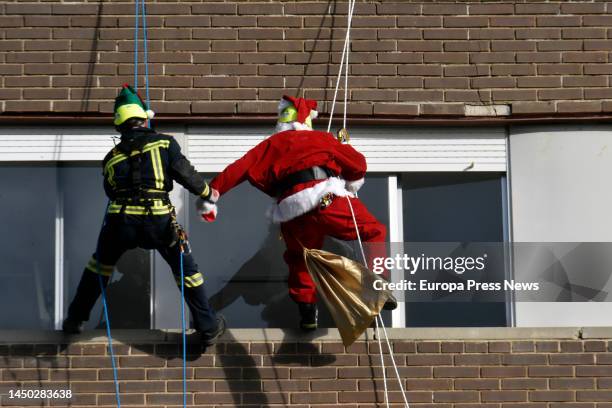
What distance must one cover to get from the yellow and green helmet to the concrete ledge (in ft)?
5.29

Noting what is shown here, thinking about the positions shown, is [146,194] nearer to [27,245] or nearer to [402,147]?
[27,245]

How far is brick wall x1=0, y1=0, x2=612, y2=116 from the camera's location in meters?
10.0

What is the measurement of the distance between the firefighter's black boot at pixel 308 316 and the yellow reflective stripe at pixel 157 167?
1.40 metres

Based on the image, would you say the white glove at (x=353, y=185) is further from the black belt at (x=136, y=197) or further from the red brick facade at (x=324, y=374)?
the black belt at (x=136, y=197)

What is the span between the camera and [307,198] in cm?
917

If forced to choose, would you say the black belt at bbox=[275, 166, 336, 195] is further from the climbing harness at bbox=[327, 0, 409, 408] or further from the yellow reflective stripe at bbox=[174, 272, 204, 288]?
the yellow reflective stripe at bbox=[174, 272, 204, 288]

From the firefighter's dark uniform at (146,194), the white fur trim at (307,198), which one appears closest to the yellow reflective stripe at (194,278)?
the firefighter's dark uniform at (146,194)

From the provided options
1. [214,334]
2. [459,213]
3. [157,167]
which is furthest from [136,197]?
[459,213]

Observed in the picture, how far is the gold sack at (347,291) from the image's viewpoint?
8.88 meters

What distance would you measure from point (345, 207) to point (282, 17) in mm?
1766

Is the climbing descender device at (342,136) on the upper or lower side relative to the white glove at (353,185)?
upper

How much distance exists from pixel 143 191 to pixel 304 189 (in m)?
1.17

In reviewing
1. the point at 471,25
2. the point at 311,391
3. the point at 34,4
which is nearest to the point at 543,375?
the point at 311,391

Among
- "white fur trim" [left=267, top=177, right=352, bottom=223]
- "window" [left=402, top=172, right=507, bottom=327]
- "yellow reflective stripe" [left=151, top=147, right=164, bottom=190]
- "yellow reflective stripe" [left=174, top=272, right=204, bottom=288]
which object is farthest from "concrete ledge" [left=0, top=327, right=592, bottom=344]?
"yellow reflective stripe" [left=151, top=147, right=164, bottom=190]
